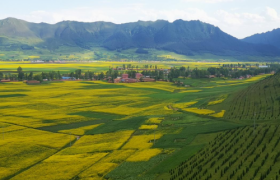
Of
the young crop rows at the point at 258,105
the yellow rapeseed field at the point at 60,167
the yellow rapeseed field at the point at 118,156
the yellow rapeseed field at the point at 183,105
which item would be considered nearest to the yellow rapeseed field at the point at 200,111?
the young crop rows at the point at 258,105

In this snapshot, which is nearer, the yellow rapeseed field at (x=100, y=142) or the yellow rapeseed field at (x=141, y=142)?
the yellow rapeseed field at (x=100, y=142)

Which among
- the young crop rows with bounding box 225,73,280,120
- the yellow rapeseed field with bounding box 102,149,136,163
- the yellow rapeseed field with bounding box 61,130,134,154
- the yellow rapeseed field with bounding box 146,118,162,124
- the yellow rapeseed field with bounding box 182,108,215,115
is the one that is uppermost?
the young crop rows with bounding box 225,73,280,120

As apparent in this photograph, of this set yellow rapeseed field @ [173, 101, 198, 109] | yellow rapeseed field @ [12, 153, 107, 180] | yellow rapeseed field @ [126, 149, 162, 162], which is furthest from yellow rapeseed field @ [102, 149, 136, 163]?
yellow rapeseed field @ [173, 101, 198, 109]

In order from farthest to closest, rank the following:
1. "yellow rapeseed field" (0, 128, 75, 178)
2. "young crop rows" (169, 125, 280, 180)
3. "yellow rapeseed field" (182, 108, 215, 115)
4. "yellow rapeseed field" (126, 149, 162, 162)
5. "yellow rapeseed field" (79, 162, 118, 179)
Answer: "yellow rapeseed field" (182, 108, 215, 115), "yellow rapeseed field" (126, 149, 162, 162), "yellow rapeseed field" (0, 128, 75, 178), "yellow rapeseed field" (79, 162, 118, 179), "young crop rows" (169, 125, 280, 180)

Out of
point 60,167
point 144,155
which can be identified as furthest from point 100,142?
point 60,167

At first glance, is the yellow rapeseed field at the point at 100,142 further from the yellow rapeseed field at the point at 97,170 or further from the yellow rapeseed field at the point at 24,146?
the yellow rapeseed field at the point at 97,170

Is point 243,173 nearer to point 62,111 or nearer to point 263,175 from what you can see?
point 263,175

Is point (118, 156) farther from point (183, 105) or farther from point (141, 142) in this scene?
point (183, 105)

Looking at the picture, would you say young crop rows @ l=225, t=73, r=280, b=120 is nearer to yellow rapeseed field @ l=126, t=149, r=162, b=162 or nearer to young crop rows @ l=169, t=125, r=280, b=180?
young crop rows @ l=169, t=125, r=280, b=180
